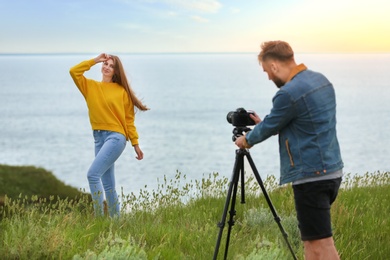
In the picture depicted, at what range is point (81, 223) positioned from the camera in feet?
24.3

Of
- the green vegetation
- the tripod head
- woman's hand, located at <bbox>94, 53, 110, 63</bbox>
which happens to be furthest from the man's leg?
woman's hand, located at <bbox>94, 53, 110, 63</bbox>

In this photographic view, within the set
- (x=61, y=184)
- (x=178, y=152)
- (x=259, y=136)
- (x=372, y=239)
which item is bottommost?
(x=178, y=152)

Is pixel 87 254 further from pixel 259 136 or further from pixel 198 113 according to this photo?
pixel 198 113

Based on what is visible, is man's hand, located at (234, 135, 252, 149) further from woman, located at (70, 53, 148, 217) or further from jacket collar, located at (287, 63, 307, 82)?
woman, located at (70, 53, 148, 217)

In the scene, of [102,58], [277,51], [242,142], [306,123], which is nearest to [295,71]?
[277,51]

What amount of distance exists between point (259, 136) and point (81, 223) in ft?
11.4

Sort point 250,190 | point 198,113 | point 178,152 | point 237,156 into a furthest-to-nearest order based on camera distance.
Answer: point 198,113 → point 178,152 → point 250,190 → point 237,156

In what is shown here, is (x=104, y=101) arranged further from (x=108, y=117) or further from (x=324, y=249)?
(x=324, y=249)

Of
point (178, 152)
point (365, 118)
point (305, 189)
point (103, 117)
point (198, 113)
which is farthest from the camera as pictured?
point (198, 113)

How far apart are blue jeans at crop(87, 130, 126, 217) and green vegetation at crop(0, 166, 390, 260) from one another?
16 centimetres

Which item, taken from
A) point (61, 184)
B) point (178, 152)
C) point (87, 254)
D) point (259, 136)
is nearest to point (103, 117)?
point (87, 254)

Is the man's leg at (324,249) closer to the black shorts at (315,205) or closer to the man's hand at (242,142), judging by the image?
the black shorts at (315,205)

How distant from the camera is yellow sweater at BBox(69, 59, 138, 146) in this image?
309 inches

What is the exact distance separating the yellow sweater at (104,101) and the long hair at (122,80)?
0.06m
